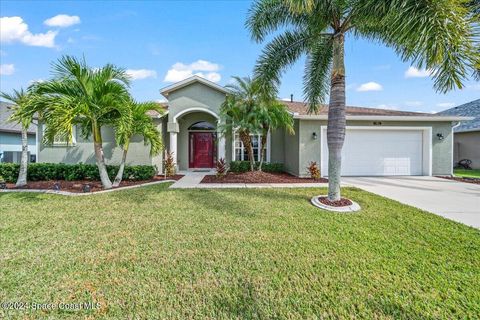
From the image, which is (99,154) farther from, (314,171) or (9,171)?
(314,171)

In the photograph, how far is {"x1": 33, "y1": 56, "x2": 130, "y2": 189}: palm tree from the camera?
7828 mm

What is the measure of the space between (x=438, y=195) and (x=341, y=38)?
6.90m

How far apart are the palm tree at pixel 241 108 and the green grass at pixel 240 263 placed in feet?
19.6

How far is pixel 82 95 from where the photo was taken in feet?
29.3

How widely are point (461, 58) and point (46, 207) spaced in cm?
1125

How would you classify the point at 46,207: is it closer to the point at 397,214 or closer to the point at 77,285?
the point at 77,285

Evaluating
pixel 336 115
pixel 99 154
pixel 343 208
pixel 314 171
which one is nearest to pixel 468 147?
pixel 314 171

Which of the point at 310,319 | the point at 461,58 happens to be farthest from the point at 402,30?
the point at 310,319

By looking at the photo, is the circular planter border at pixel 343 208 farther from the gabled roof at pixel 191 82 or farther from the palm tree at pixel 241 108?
the gabled roof at pixel 191 82

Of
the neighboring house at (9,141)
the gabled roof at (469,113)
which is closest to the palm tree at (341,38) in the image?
the gabled roof at (469,113)

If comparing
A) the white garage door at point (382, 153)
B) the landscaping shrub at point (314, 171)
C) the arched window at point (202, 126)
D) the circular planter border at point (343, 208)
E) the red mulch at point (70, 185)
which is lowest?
the circular planter border at point (343, 208)

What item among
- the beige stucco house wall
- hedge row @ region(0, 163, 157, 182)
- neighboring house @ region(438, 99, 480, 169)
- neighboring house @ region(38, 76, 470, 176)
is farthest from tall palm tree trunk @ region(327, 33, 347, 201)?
the beige stucco house wall

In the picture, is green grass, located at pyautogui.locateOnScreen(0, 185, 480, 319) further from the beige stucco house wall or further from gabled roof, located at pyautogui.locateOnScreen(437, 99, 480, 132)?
gabled roof, located at pyautogui.locateOnScreen(437, 99, 480, 132)

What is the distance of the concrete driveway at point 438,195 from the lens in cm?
663
